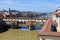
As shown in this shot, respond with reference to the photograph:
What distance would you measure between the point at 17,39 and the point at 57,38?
17227mm

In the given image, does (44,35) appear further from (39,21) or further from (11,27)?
(39,21)

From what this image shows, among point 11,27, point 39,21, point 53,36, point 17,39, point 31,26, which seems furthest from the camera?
point 39,21

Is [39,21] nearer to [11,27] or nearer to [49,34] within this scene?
[11,27]

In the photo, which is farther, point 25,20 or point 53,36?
point 25,20

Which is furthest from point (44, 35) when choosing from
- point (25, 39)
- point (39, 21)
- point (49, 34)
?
point (39, 21)

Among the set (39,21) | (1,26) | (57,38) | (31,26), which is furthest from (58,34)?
(39,21)

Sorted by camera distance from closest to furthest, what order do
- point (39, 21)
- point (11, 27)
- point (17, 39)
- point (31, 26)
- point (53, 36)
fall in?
1. point (53, 36)
2. point (17, 39)
3. point (31, 26)
4. point (11, 27)
5. point (39, 21)

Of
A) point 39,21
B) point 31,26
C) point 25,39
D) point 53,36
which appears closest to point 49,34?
point 53,36

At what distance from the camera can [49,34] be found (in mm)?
7859

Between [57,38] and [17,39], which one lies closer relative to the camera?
[57,38]

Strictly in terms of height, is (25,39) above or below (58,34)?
below

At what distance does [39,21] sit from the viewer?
139ft

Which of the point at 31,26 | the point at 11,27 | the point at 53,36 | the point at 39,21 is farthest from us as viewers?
the point at 39,21

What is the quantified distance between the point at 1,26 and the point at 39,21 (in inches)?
360
